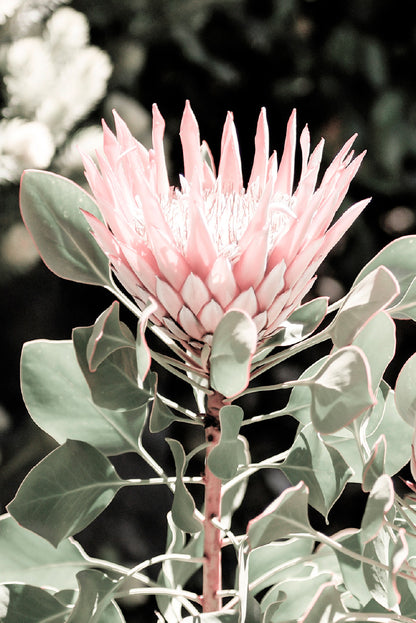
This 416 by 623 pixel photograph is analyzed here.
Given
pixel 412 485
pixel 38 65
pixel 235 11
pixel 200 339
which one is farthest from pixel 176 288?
pixel 235 11

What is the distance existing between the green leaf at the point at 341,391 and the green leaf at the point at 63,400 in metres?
0.12

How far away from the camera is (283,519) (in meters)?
0.32

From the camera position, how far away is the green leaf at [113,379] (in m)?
0.34

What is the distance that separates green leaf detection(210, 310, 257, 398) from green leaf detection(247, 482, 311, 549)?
0.05 metres

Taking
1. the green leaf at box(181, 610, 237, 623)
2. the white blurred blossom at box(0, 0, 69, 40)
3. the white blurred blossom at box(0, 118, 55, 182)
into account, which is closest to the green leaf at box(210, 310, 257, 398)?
the green leaf at box(181, 610, 237, 623)

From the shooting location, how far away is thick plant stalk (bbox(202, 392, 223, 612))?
377mm

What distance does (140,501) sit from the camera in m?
1.37

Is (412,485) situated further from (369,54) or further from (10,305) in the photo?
(369,54)

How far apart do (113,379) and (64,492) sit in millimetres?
66

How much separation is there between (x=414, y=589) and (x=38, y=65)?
89 cm

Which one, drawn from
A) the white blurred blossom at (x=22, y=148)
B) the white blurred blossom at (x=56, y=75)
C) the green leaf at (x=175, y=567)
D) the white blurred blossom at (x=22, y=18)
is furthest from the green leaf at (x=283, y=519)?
the white blurred blossom at (x=22, y=18)

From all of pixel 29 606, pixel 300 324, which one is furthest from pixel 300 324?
pixel 29 606

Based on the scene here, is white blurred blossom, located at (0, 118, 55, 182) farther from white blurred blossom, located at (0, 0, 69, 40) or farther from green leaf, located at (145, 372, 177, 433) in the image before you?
green leaf, located at (145, 372, 177, 433)

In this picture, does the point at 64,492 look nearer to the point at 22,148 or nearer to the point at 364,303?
the point at 364,303
